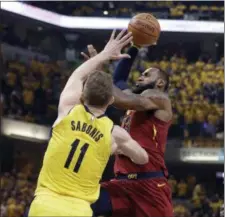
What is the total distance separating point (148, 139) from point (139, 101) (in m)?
0.40

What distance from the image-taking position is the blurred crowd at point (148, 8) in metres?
23.4

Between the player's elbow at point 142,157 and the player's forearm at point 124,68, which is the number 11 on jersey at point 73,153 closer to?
the player's elbow at point 142,157

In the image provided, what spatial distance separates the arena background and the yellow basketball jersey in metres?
11.2

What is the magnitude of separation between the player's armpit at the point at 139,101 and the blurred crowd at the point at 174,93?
1149cm

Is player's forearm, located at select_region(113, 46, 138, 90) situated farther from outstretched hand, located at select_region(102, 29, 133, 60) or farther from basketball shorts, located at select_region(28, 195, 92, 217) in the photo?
basketball shorts, located at select_region(28, 195, 92, 217)

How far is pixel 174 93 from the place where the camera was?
1886cm

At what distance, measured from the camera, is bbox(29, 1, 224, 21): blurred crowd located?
923 inches

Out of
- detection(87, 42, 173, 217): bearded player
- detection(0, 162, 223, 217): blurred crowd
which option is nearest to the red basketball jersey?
detection(87, 42, 173, 217): bearded player

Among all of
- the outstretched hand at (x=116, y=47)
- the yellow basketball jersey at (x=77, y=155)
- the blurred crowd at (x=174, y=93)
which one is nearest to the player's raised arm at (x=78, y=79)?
the outstretched hand at (x=116, y=47)

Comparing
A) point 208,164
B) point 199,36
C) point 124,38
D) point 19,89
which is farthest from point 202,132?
point 124,38

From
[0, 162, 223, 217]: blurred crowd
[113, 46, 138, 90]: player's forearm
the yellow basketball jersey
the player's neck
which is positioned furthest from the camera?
[0, 162, 223, 217]: blurred crowd

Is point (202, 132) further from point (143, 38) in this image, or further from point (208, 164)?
point (143, 38)

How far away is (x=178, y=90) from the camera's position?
763 inches

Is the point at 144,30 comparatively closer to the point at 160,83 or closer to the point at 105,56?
the point at 160,83
